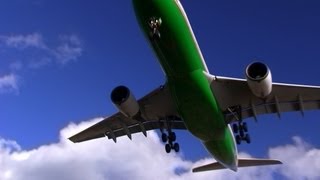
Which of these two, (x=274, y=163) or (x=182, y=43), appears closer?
(x=182, y=43)

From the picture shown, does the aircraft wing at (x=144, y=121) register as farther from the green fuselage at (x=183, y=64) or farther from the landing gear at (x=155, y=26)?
the landing gear at (x=155, y=26)

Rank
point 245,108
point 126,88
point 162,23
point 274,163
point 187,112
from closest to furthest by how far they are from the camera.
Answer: point 162,23 < point 187,112 < point 126,88 < point 245,108 < point 274,163

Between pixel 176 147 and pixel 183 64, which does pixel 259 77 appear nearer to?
pixel 183 64

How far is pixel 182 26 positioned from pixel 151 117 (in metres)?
6.68

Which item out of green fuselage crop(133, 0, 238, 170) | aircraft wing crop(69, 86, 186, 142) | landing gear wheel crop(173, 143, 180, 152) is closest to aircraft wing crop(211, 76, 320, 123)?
green fuselage crop(133, 0, 238, 170)

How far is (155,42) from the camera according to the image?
62.8ft

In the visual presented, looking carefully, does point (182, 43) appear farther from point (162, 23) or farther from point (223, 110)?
point (223, 110)

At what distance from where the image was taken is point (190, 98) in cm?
1983

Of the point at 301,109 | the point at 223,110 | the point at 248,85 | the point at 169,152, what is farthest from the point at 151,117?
the point at 301,109

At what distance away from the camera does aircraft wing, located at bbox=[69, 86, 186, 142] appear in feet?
76.5

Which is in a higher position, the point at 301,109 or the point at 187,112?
the point at 187,112

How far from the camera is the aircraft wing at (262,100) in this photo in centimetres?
2202

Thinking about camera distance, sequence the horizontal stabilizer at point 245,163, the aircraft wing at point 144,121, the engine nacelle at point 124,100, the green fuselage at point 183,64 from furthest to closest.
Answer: the horizontal stabilizer at point 245,163 < the aircraft wing at point 144,121 < the engine nacelle at point 124,100 < the green fuselage at point 183,64

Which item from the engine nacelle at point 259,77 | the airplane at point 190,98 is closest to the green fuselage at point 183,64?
the airplane at point 190,98
